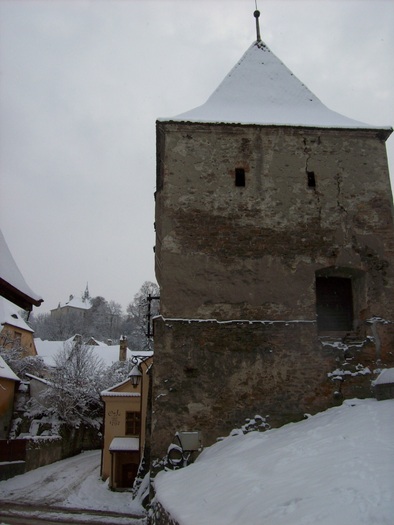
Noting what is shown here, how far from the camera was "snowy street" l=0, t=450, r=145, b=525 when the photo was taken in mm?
12758

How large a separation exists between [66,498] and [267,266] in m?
11.7

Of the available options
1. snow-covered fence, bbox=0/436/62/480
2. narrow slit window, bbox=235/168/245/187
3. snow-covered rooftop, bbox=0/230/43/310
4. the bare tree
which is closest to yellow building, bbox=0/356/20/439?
the bare tree

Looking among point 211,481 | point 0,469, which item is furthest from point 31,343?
point 211,481

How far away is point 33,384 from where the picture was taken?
105ft

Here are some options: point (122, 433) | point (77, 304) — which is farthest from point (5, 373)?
point (77, 304)

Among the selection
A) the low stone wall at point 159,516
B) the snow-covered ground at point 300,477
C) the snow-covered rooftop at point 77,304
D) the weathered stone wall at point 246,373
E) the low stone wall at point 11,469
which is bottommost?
the low stone wall at point 11,469

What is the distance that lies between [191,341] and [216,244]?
2.16m

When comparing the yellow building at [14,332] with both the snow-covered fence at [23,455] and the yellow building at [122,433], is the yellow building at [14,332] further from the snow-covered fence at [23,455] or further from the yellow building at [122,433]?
the yellow building at [122,433]

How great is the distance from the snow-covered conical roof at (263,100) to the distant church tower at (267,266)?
0.27 feet

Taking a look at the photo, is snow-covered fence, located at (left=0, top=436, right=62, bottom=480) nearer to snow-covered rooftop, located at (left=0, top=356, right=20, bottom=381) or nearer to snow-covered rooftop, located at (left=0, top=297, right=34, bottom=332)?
snow-covered rooftop, located at (left=0, top=356, right=20, bottom=381)

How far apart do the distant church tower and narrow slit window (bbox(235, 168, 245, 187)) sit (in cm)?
2

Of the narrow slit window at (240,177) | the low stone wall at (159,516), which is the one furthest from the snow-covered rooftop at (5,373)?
the narrow slit window at (240,177)

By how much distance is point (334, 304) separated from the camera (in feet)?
34.6

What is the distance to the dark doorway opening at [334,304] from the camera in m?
10.4
